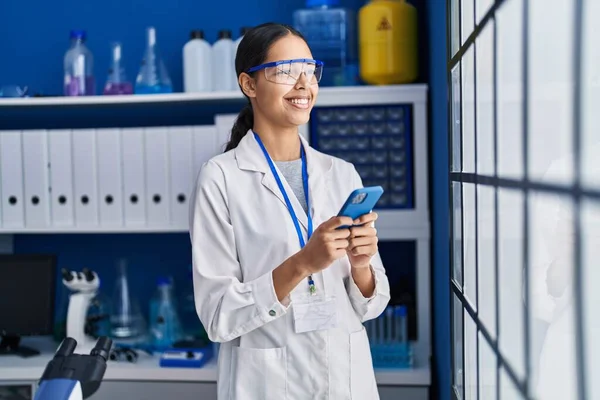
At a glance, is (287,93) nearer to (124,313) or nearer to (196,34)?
(196,34)

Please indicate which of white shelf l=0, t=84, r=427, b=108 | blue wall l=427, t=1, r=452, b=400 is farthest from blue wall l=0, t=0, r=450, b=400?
blue wall l=427, t=1, r=452, b=400

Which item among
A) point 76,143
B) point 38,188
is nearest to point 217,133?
point 76,143

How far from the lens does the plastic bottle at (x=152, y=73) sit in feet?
8.98

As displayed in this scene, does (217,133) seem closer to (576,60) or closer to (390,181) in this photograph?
(390,181)

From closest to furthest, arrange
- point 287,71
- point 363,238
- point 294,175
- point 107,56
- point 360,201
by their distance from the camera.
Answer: point 360,201 < point 363,238 < point 287,71 < point 294,175 < point 107,56

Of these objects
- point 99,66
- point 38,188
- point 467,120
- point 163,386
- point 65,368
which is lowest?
point 163,386

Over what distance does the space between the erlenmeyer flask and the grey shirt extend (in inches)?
52.7

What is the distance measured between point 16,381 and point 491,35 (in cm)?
203

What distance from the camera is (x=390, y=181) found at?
2539 mm

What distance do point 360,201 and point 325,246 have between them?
0.12m

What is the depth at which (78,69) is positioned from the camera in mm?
2770

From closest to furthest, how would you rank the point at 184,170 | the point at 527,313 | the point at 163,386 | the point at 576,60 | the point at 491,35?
1. the point at 576,60
2. the point at 527,313
3. the point at 491,35
4. the point at 163,386
5. the point at 184,170

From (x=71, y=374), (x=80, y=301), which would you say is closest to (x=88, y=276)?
(x=80, y=301)

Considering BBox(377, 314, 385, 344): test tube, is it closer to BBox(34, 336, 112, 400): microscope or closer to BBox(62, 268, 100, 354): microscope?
BBox(62, 268, 100, 354): microscope
